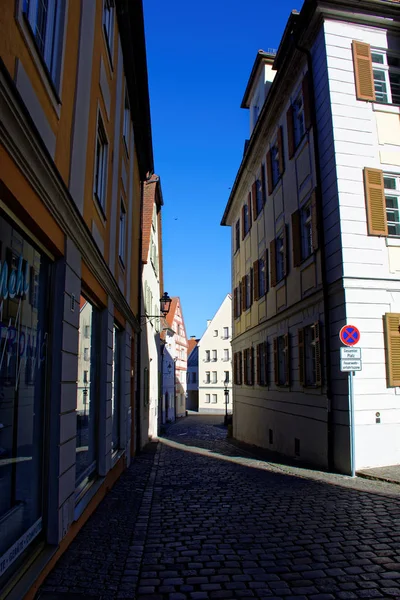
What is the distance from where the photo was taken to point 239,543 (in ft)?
18.6

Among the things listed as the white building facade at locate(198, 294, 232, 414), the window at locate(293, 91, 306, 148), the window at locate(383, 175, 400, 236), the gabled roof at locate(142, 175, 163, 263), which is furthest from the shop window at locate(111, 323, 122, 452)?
the white building facade at locate(198, 294, 232, 414)

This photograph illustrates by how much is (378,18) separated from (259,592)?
12813mm

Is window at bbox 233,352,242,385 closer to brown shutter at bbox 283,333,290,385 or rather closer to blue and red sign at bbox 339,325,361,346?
brown shutter at bbox 283,333,290,385

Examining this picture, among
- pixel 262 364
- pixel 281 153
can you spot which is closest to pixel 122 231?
pixel 281 153

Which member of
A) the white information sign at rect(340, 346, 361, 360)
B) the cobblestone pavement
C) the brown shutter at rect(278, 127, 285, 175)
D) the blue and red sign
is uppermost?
the brown shutter at rect(278, 127, 285, 175)

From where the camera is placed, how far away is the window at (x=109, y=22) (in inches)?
344

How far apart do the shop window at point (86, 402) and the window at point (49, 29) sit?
9.44ft

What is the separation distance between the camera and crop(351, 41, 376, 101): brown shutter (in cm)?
1184

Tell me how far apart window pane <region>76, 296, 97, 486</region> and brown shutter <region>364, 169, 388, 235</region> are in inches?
252

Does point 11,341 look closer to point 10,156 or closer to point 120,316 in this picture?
point 10,156

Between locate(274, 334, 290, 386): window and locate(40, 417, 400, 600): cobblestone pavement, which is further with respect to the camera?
locate(274, 334, 290, 386): window

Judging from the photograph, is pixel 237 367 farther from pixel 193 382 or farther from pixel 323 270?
pixel 193 382

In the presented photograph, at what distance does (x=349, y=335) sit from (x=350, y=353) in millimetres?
350

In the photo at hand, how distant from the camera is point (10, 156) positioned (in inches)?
139
